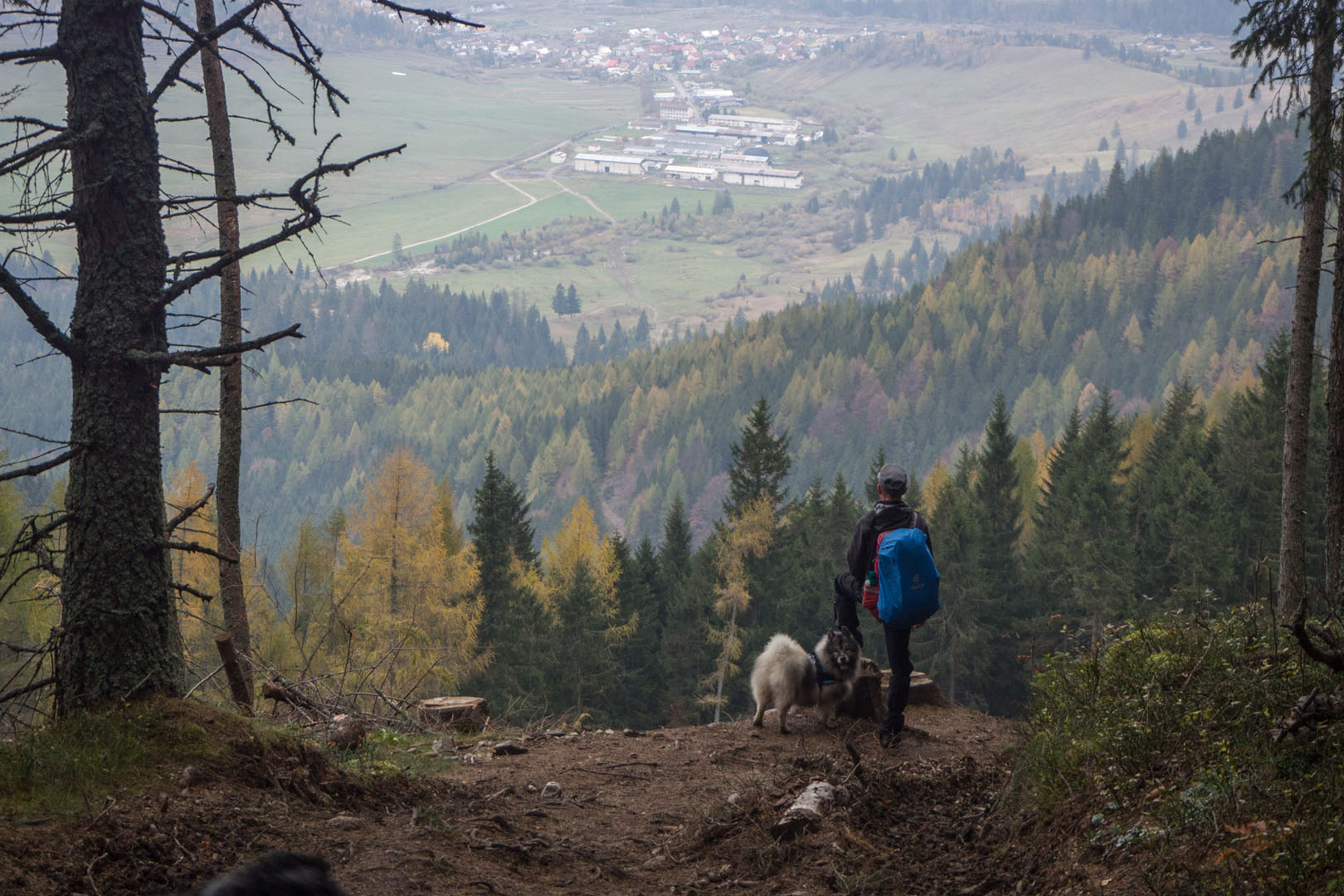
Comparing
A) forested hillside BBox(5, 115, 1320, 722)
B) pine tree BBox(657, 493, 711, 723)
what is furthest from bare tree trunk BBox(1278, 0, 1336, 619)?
pine tree BBox(657, 493, 711, 723)

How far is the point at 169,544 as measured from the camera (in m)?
5.97

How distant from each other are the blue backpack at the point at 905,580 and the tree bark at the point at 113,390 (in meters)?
5.03

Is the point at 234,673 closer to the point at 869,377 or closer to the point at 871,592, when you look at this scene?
the point at 871,592

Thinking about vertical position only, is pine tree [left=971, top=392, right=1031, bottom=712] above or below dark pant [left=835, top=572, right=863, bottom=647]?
below

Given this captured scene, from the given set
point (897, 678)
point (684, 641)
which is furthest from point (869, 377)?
point (897, 678)

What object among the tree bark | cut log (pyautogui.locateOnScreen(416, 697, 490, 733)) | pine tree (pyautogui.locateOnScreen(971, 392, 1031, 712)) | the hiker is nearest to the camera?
the tree bark

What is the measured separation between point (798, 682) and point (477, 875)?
14.4ft

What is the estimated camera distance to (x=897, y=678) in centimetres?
877

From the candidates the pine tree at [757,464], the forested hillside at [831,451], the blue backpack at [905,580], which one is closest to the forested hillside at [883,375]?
the forested hillside at [831,451]

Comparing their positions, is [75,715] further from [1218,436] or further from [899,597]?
[1218,436]

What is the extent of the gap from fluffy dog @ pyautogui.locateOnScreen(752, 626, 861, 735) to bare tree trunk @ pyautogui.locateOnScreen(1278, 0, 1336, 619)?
4.90 meters

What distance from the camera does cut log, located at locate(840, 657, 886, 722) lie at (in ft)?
31.6

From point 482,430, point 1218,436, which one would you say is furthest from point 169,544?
point 482,430

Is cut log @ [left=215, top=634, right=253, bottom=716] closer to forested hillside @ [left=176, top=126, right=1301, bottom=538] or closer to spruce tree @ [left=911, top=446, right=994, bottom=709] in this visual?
spruce tree @ [left=911, top=446, right=994, bottom=709]
